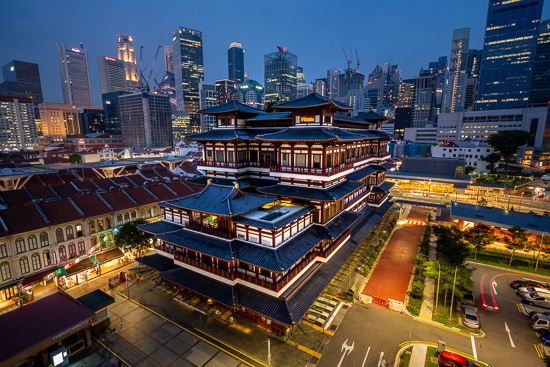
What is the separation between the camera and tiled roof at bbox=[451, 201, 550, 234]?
39.8 meters

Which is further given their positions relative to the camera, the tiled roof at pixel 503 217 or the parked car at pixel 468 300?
the tiled roof at pixel 503 217

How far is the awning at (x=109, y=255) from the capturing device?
120ft

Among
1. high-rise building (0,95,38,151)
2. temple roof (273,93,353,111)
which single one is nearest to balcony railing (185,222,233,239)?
temple roof (273,93,353,111)

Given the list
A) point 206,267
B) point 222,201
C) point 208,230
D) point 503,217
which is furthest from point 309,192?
point 503,217

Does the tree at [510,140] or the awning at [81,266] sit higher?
the tree at [510,140]

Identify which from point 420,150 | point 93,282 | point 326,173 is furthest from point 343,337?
point 420,150

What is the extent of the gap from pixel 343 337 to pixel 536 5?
795 feet

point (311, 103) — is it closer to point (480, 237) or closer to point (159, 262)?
point (159, 262)

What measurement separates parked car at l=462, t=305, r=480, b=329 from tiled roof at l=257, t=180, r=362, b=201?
58.1 ft

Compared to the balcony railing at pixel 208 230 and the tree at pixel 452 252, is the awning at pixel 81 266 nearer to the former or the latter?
the balcony railing at pixel 208 230

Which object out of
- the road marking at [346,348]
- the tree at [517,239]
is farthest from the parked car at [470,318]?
the tree at [517,239]

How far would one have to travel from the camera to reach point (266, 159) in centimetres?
3572

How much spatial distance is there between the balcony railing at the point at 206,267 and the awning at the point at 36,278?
59.1ft

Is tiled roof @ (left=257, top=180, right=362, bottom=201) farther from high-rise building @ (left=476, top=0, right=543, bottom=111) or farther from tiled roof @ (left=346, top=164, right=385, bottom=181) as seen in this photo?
high-rise building @ (left=476, top=0, right=543, bottom=111)
